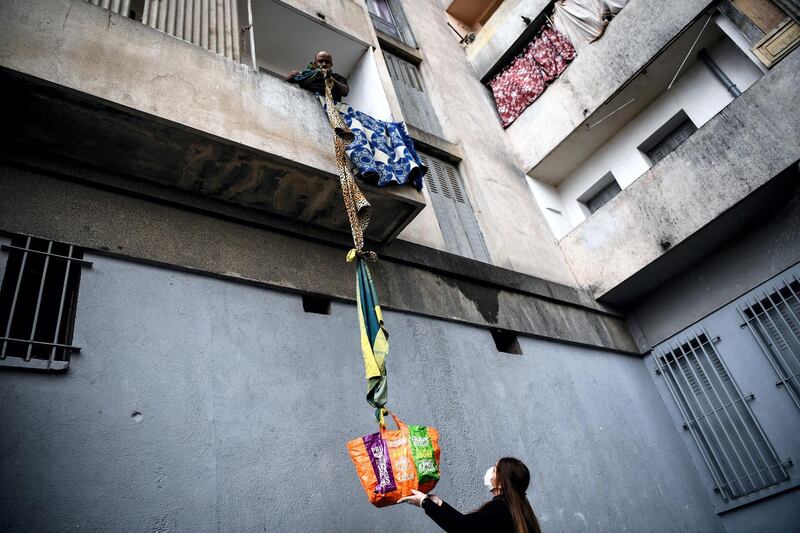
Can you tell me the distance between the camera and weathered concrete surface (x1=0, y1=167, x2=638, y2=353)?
4168mm

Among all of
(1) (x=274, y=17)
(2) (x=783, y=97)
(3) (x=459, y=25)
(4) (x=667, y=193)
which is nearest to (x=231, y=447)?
(1) (x=274, y=17)

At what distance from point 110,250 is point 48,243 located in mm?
423

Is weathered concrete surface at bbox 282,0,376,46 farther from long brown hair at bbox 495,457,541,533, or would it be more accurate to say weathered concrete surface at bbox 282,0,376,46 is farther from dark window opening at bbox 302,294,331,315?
long brown hair at bbox 495,457,541,533

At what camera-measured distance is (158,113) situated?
4195mm

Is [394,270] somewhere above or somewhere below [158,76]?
below

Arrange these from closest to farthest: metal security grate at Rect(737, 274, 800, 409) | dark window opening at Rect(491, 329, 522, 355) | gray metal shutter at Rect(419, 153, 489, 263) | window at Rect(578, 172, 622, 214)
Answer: dark window opening at Rect(491, 329, 522, 355), metal security grate at Rect(737, 274, 800, 409), gray metal shutter at Rect(419, 153, 489, 263), window at Rect(578, 172, 622, 214)

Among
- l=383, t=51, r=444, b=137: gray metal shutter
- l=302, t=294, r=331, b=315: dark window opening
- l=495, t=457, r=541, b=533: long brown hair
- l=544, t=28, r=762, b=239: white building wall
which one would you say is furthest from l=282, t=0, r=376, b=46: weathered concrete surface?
l=495, t=457, r=541, b=533: long brown hair

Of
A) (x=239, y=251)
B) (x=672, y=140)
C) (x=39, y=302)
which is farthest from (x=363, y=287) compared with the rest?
(x=672, y=140)

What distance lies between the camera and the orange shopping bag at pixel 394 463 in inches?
127

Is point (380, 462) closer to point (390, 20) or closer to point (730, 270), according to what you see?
point (730, 270)

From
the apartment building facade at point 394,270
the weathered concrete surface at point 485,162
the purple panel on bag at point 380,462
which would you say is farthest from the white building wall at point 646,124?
the purple panel on bag at point 380,462

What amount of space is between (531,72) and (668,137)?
119 inches

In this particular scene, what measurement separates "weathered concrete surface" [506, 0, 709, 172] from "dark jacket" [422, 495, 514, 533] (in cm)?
802

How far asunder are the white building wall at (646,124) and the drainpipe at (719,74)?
0.05m
